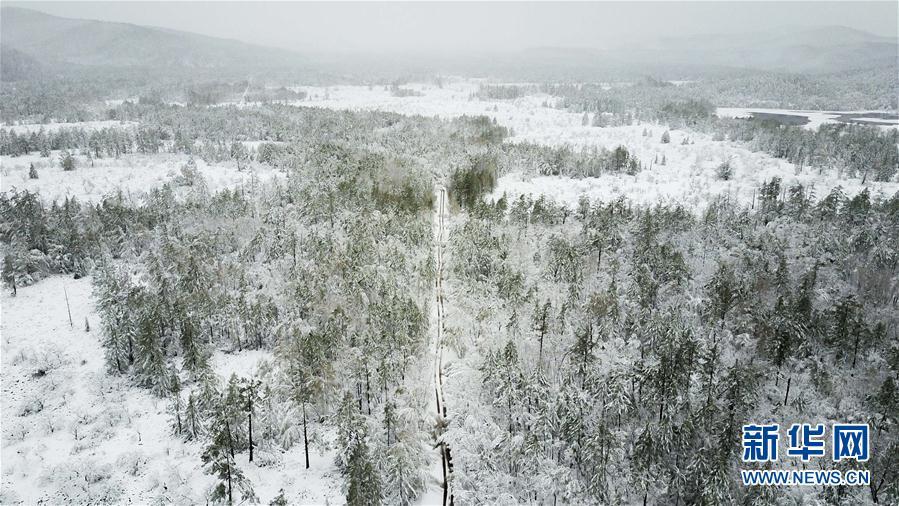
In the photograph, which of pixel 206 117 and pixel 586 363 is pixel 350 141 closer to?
pixel 206 117

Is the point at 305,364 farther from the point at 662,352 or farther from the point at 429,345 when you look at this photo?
the point at 662,352

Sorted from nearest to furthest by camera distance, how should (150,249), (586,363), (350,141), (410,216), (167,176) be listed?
(586,363), (150,249), (410,216), (167,176), (350,141)

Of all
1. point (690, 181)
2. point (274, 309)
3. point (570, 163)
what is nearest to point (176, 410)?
point (274, 309)

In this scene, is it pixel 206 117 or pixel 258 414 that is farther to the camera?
pixel 206 117

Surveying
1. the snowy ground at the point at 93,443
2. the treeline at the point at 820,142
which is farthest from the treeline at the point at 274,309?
the treeline at the point at 820,142

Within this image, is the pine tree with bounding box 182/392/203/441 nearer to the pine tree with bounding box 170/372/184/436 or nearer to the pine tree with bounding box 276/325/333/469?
the pine tree with bounding box 170/372/184/436

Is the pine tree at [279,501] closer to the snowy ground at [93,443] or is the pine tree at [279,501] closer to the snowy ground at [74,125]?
the snowy ground at [93,443]

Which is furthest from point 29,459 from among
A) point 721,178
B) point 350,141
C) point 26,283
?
point 721,178
